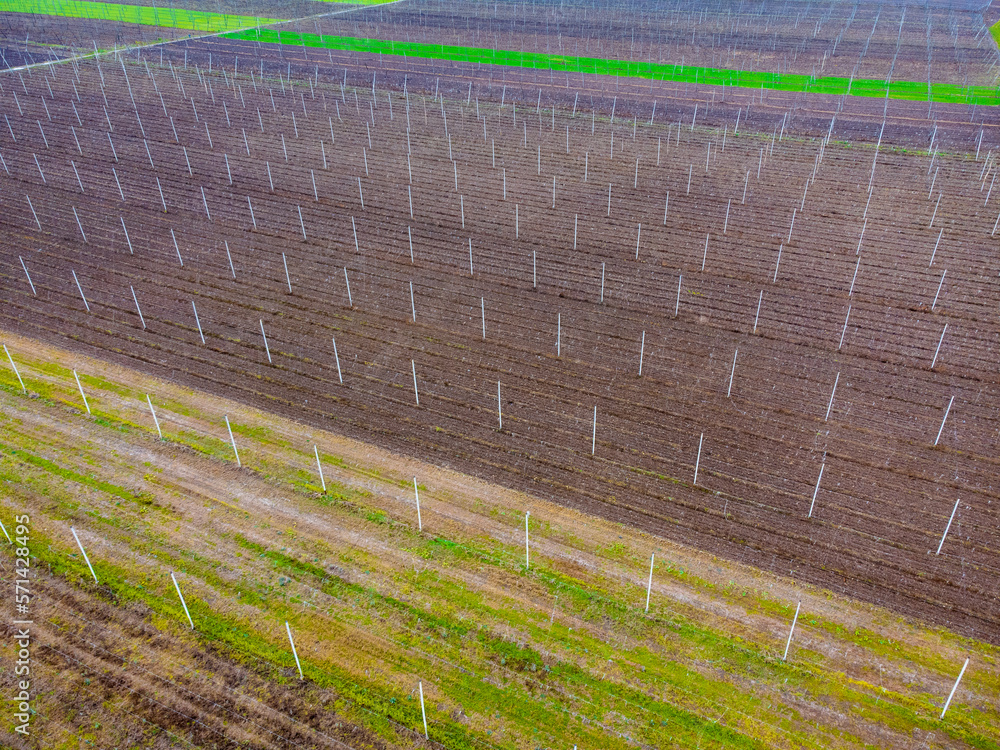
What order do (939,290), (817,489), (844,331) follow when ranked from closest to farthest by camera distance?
(817,489)
(844,331)
(939,290)

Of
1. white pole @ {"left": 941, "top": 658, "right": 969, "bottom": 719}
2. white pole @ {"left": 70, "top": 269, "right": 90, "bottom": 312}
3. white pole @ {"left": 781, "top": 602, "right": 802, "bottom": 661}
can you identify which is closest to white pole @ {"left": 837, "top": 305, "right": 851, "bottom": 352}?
white pole @ {"left": 781, "top": 602, "right": 802, "bottom": 661}

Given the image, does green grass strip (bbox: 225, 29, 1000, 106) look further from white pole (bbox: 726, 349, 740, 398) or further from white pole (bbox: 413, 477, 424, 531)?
white pole (bbox: 413, 477, 424, 531)

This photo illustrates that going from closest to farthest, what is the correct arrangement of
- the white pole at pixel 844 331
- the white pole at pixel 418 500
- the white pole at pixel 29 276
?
the white pole at pixel 418 500 → the white pole at pixel 844 331 → the white pole at pixel 29 276

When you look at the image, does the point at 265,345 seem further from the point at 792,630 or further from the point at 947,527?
the point at 947,527

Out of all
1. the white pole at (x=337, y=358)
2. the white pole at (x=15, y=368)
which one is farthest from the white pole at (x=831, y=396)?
the white pole at (x=15, y=368)

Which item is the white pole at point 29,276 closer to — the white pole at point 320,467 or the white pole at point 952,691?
the white pole at point 320,467

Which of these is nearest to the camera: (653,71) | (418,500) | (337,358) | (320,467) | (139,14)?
(418,500)

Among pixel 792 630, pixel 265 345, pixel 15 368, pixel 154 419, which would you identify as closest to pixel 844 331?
pixel 792 630
